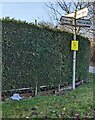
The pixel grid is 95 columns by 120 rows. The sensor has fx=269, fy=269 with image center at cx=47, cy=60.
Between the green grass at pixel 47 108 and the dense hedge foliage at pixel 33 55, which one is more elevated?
the dense hedge foliage at pixel 33 55

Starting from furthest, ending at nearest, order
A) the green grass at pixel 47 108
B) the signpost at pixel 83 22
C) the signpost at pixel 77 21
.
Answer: the signpost at pixel 83 22 → the signpost at pixel 77 21 → the green grass at pixel 47 108

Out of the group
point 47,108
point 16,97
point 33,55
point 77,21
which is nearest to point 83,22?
point 77,21

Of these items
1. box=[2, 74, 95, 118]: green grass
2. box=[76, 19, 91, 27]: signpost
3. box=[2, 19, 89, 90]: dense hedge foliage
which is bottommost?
box=[2, 74, 95, 118]: green grass

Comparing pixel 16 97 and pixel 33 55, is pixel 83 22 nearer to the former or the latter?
pixel 33 55

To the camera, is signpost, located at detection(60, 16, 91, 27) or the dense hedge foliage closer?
the dense hedge foliage

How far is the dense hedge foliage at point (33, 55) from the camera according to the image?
23.9 feet

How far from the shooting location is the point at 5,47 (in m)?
7.17

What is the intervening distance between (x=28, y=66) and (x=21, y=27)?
1165 mm

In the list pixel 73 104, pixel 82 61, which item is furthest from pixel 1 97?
pixel 82 61

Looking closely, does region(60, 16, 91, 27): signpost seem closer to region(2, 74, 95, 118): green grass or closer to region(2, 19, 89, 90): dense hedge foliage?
region(2, 19, 89, 90): dense hedge foliage

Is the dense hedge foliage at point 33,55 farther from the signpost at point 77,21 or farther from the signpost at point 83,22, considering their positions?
the signpost at point 83,22

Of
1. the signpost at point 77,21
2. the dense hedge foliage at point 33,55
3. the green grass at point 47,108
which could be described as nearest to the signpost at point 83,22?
the signpost at point 77,21

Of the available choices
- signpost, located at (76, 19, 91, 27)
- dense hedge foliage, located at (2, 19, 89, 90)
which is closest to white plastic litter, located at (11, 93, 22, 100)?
dense hedge foliage, located at (2, 19, 89, 90)

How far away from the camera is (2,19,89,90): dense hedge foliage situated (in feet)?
23.9
